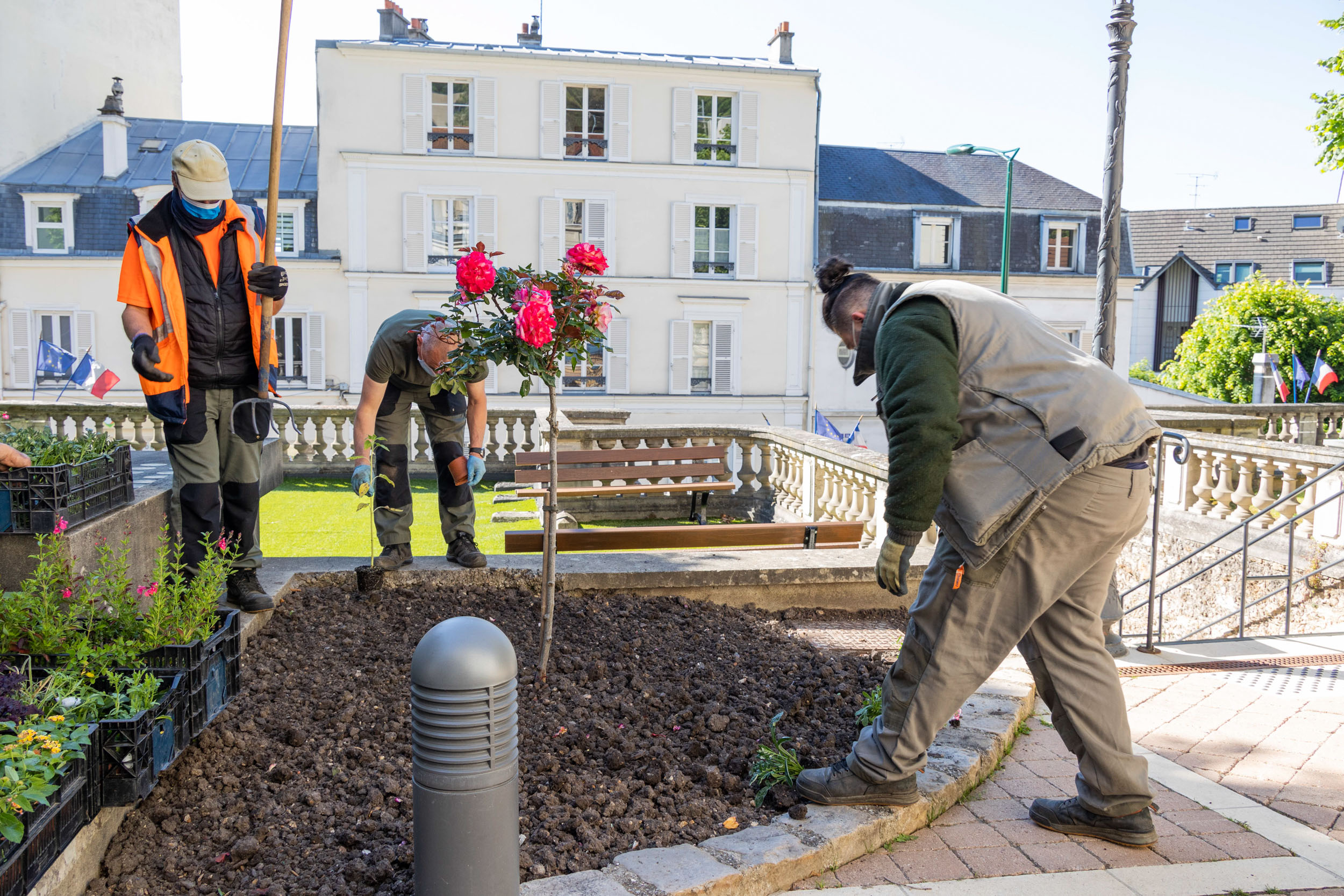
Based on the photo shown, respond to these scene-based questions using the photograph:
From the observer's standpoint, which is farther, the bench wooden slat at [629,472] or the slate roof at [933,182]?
the slate roof at [933,182]

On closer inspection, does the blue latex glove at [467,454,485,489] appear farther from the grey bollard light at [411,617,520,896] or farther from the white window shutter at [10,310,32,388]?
the white window shutter at [10,310,32,388]

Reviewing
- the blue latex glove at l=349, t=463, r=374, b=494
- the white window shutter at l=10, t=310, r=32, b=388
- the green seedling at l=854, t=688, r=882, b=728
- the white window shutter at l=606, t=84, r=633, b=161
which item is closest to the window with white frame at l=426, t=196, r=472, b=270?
the white window shutter at l=606, t=84, r=633, b=161

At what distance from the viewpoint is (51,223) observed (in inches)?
992

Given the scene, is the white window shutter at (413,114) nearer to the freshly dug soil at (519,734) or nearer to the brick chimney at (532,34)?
the brick chimney at (532,34)

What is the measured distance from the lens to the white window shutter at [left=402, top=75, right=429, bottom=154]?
993 inches

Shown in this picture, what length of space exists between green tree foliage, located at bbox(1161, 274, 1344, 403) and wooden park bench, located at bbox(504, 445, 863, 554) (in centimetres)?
2498

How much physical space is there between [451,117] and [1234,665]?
24.5m

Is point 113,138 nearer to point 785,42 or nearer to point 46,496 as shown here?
point 785,42

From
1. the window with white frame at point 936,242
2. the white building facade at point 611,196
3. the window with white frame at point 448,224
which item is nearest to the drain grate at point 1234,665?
the white building facade at point 611,196

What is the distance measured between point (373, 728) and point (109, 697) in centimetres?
93

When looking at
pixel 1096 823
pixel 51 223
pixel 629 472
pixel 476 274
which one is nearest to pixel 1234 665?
pixel 1096 823

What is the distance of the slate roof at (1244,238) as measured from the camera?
5022 cm

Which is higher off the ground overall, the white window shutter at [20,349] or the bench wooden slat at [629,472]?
the white window shutter at [20,349]

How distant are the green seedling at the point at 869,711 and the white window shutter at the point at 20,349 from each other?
27424 millimetres
